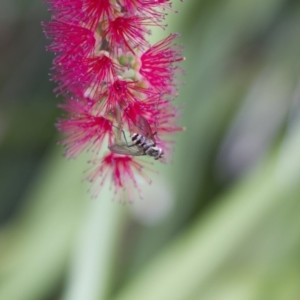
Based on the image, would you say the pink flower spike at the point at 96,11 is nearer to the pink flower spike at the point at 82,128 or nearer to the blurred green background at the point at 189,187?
the pink flower spike at the point at 82,128

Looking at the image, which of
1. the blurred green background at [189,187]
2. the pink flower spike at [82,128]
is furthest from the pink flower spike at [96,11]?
the blurred green background at [189,187]

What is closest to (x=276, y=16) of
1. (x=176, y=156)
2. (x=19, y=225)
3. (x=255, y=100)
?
(x=255, y=100)

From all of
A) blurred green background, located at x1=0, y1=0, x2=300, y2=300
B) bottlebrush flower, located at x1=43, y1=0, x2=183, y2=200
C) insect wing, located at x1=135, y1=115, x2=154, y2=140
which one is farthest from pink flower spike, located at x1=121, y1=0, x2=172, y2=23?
blurred green background, located at x1=0, y1=0, x2=300, y2=300

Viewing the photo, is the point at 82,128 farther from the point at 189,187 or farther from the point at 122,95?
the point at 189,187

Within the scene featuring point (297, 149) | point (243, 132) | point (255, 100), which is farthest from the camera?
point (243, 132)

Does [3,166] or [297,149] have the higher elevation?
[297,149]

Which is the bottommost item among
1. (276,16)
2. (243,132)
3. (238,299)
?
(238,299)

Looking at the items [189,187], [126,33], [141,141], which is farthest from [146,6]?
[189,187]

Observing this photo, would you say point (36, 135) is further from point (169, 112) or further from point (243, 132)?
point (169, 112)
